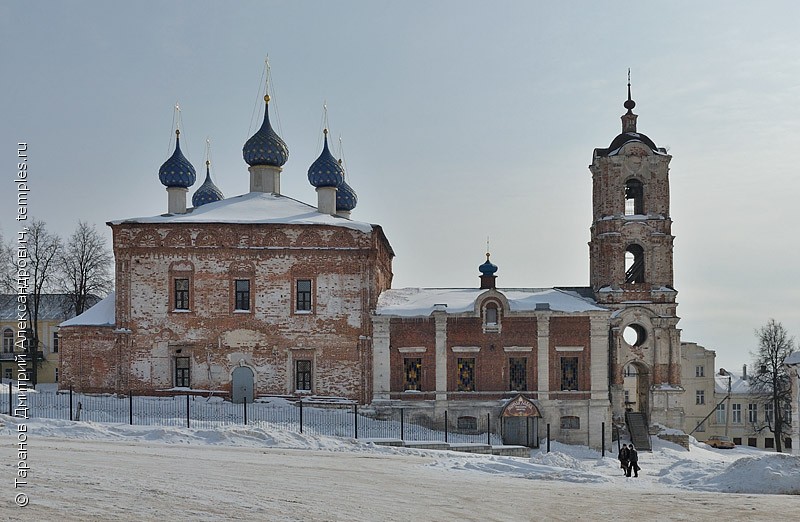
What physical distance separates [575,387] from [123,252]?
57.5 ft

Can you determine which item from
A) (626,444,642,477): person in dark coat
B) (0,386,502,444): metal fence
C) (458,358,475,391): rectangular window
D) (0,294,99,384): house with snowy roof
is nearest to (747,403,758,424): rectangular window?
(0,386,502,444): metal fence

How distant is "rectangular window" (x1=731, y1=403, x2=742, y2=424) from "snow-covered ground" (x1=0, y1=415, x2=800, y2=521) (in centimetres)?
3582

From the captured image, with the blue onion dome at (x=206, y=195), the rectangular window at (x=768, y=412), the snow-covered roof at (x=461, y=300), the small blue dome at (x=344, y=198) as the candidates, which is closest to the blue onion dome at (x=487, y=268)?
the snow-covered roof at (x=461, y=300)

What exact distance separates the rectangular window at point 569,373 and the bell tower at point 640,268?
2.95 meters

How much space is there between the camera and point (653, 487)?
21281 mm

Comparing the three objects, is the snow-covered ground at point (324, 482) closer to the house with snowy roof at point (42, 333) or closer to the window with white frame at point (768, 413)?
the window with white frame at point (768, 413)

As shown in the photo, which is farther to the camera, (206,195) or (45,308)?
(45,308)

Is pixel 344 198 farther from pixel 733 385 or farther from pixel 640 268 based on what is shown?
pixel 733 385

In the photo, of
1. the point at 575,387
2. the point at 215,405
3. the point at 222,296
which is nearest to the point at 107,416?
the point at 215,405

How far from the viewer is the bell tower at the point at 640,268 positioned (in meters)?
35.8

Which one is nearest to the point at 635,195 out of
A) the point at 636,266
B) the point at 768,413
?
the point at 636,266

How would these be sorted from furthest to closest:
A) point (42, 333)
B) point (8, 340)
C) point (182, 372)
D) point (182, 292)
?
point (8, 340) < point (42, 333) < point (182, 292) < point (182, 372)

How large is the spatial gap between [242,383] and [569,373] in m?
12.2

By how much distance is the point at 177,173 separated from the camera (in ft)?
120
